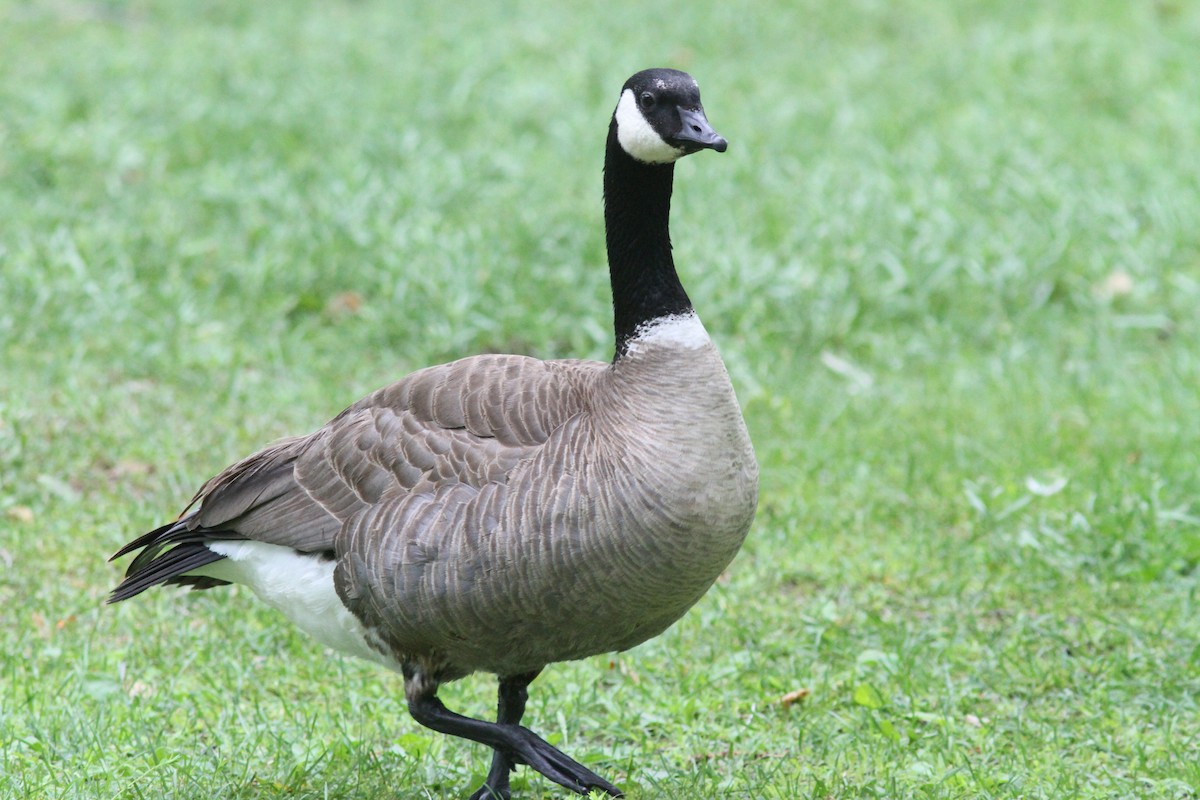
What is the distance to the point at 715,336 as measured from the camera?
8.07m

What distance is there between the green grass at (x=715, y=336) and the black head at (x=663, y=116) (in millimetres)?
1890

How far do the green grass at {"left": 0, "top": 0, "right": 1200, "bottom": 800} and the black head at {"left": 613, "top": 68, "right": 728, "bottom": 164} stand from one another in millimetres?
1890

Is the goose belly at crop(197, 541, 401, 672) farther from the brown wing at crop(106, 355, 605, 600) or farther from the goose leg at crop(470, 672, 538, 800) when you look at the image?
the goose leg at crop(470, 672, 538, 800)

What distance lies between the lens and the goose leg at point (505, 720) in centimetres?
437

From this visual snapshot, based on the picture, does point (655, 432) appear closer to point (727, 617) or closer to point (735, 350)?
point (727, 617)

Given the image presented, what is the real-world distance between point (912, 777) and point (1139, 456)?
292 cm

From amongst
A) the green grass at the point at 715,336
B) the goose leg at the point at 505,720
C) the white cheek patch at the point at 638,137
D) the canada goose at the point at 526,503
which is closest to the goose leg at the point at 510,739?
the canada goose at the point at 526,503

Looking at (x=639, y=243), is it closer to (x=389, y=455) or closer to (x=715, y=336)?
(x=389, y=455)

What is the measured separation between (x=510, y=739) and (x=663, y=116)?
183 centimetres

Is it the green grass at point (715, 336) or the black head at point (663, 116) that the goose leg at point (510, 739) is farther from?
the black head at point (663, 116)

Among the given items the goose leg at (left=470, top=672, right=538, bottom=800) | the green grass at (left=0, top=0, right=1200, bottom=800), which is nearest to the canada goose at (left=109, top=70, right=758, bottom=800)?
the goose leg at (left=470, top=672, right=538, bottom=800)

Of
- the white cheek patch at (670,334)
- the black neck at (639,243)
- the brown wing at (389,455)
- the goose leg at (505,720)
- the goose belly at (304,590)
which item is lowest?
the goose leg at (505,720)

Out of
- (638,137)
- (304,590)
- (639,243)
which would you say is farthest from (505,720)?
(638,137)

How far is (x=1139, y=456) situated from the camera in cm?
673
